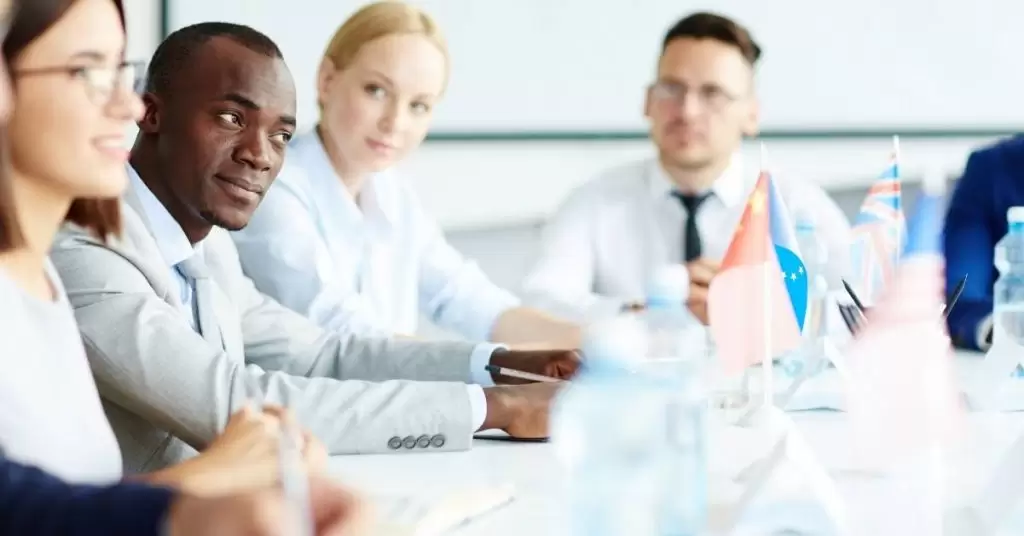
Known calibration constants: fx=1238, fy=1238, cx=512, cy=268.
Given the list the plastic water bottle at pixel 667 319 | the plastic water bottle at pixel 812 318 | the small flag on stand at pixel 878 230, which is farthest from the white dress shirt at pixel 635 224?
the plastic water bottle at pixel 667 319

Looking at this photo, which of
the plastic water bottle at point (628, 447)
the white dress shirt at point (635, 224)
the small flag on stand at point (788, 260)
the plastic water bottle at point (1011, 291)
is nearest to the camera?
the plastic water bottle at point (628, 447)

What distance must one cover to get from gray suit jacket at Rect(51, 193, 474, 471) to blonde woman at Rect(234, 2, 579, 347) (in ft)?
2.23

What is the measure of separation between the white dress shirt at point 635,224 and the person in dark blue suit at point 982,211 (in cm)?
26

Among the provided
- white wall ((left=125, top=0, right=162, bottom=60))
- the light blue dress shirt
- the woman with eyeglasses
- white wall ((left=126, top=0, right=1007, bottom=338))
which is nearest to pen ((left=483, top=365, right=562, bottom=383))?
the light blue dress shirt

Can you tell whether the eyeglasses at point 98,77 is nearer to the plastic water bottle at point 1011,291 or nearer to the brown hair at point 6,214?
the brown hair at point 6,214

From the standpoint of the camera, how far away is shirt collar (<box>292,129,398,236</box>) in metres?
2.52

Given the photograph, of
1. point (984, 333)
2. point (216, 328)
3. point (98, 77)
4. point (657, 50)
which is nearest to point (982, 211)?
point (984, 333)

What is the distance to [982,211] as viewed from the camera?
2723mm

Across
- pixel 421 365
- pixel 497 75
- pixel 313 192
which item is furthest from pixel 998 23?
pixel 421 365

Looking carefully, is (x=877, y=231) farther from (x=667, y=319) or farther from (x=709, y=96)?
(x=709, y=96)

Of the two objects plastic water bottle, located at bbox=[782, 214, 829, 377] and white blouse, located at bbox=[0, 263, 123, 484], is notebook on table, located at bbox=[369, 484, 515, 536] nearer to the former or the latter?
white blouse, located at bbox=[0, 263, 123, 484]

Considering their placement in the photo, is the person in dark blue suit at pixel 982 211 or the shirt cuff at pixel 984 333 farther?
the person in dark blue suit at pixel 982 211

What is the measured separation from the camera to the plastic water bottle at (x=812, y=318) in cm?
178

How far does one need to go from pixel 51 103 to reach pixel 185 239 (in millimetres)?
622
